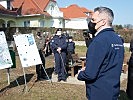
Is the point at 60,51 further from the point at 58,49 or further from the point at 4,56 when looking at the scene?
the point at 4,56

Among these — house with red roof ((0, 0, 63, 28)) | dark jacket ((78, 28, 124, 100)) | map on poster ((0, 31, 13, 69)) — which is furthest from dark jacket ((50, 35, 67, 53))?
house with red roof ((0, 0, 63, 28))

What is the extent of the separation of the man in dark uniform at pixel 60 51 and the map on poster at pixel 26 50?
1.22 m

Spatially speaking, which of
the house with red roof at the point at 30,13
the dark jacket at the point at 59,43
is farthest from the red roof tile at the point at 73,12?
the dark jacket at the point at 59,43

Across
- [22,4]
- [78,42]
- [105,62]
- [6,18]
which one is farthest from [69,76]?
[22,4]

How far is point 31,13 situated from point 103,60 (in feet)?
157

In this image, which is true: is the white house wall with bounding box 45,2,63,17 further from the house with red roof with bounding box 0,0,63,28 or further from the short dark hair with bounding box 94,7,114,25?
the short dark hair with bounding box 94,7,114,25

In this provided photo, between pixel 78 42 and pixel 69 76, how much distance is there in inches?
1002

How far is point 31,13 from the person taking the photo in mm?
50656

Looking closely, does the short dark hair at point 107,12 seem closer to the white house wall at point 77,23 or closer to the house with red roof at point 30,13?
the house with red roof at point 30,13

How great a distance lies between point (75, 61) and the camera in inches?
509

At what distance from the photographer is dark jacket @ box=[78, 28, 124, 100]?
3719mm

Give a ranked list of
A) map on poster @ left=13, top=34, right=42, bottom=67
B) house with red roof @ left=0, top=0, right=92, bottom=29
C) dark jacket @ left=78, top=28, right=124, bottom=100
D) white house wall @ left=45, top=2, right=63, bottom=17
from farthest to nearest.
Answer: white house wall @ left=45, top=2, right=63, bottom=17, house with red roof @ left=0, top=0, right=92, bottom=29, map on poster @ left=13, top=34, right=42, bottom=67, dark jacket @ left=78, top=28, right=124, bottom=100

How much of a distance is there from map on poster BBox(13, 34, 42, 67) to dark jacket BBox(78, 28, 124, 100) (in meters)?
5.66

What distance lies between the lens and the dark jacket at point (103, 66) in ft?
12.2
